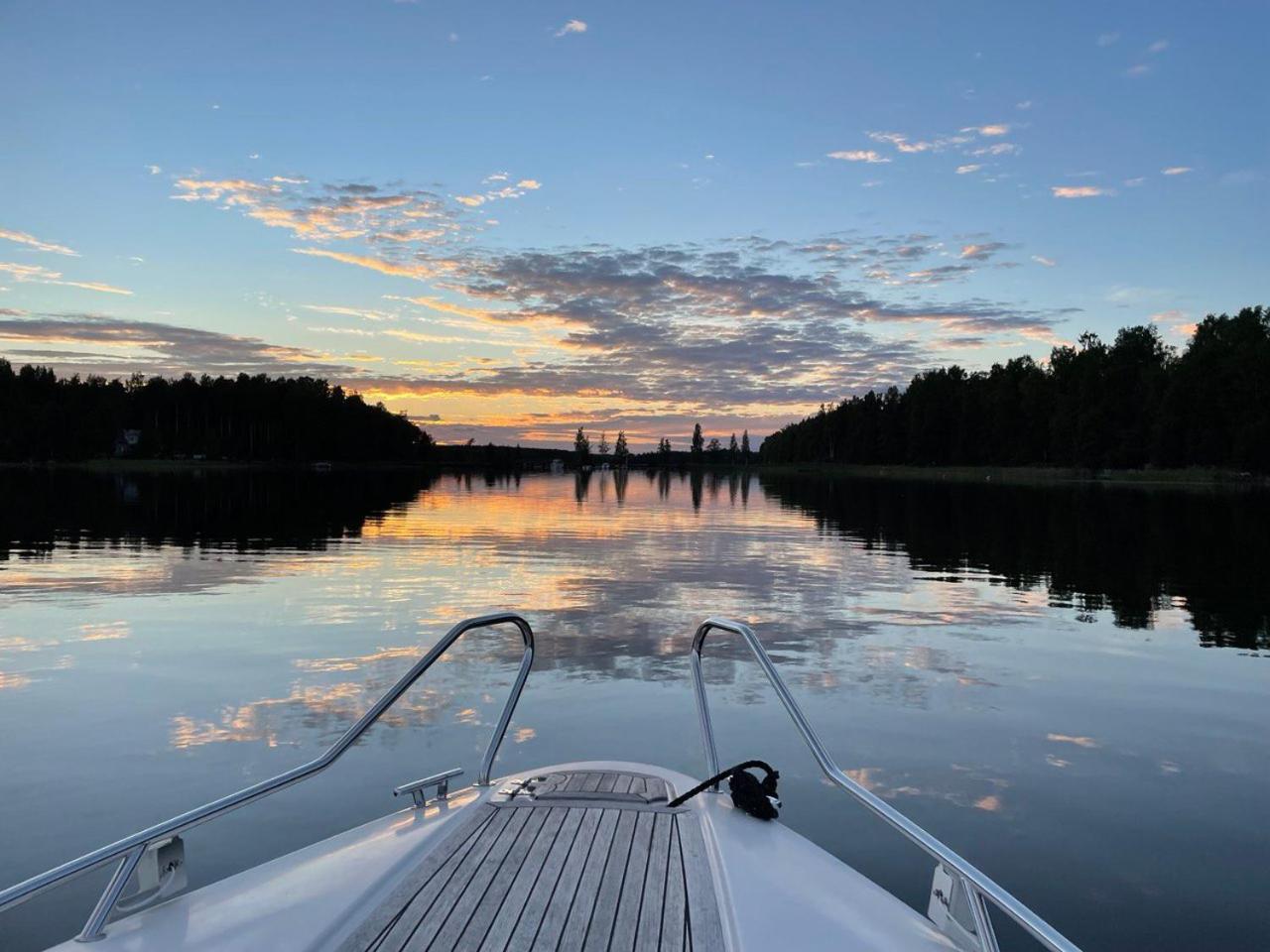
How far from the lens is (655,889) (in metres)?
4.36

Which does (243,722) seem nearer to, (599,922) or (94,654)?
(94,654)

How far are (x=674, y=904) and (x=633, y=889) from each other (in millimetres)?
237

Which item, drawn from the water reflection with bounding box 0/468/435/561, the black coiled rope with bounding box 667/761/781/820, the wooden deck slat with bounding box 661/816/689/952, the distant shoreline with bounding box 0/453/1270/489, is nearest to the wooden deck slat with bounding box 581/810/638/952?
the wooden deck slat with bounding box 661/816/689/952

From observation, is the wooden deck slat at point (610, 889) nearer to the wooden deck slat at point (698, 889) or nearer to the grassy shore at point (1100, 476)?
the wooden deck slat at point (698, 889)

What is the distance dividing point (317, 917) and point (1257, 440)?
114864mm

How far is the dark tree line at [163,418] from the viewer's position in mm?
156000

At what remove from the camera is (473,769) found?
8266mm

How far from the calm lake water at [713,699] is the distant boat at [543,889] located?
73.4 inches

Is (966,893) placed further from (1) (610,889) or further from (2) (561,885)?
(2) (561,885)

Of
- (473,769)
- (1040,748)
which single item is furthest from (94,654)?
(1040,748)


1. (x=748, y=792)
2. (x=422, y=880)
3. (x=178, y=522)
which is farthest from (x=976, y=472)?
(x=422, y=880)

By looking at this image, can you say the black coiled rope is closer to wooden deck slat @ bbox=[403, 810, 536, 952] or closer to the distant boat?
the distant boat

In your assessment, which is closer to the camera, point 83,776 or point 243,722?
point 83,776

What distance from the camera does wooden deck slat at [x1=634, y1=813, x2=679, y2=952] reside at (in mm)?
3838
